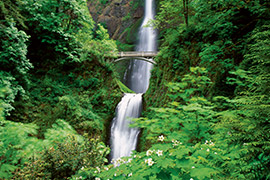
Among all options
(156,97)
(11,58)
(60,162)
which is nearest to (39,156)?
(60,162)

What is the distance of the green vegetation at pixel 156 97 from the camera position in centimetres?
132

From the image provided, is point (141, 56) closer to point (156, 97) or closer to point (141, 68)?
point (141, 68)

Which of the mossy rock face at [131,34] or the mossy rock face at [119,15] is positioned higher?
the mossy rock face at [119,15]

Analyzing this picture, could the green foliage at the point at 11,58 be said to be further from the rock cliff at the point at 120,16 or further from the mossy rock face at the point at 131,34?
the rock cliff at the point at 120,16

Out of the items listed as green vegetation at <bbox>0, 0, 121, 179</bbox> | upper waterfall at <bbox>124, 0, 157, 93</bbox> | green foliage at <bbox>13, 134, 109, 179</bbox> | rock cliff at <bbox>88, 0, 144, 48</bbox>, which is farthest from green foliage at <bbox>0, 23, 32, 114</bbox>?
rock cliff at <bbox>88, 0, 144, 48</bbox>

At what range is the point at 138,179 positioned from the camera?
131 centimetres

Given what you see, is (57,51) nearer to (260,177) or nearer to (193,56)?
(193,56)

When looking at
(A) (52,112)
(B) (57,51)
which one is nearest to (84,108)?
(A) (52,112)

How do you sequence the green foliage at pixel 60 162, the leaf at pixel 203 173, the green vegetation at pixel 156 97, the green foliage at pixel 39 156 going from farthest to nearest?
the green foliage at pixel 60 162 < the green foliage at pixel 39 156 < the green vegetation at pixel 156 97 < the leaf at pixel 203 173

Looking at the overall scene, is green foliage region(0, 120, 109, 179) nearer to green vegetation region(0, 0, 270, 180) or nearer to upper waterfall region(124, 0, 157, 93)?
green vegetation region(0, 0, 270, 180)

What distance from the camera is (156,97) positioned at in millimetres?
9516

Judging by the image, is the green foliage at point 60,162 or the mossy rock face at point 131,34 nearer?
the green foliage at point 60,162

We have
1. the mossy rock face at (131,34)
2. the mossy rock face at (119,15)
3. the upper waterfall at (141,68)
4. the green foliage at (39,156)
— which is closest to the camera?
the green foliage at (39,156)

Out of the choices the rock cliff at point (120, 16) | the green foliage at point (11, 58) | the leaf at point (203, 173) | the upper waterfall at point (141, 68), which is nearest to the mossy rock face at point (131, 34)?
the rock cliff at point (120, 16)
